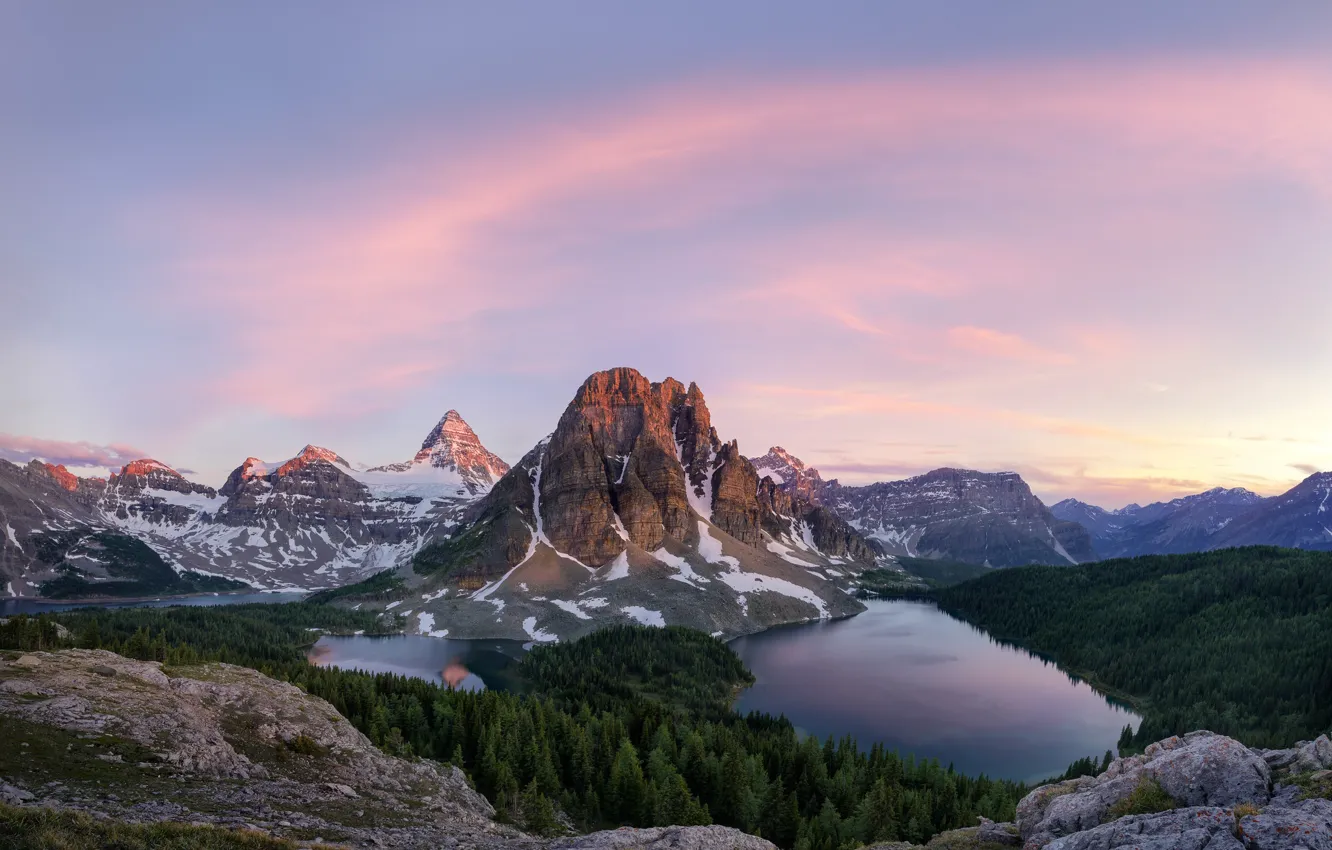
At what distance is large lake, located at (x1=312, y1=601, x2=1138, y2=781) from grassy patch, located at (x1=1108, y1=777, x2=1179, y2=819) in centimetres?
8810

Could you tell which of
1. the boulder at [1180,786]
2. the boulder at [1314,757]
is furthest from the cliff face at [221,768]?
the boulder at [1314,757]

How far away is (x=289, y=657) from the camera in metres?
154

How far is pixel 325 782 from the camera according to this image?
3800 cm

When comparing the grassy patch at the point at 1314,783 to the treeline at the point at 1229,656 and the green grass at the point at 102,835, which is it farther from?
the treeline at the point at 1229,656

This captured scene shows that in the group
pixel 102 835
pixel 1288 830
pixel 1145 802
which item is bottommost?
pixel 102 835

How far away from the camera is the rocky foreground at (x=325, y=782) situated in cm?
1919

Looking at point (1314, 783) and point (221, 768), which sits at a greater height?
point (1314, 783)

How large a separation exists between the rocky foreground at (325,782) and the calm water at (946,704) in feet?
276

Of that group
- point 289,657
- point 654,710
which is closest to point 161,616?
point 289,657

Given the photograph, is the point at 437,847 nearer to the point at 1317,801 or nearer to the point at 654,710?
the point at 1317,801

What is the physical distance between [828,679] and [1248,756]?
139601 mm

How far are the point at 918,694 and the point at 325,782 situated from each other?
130 metres

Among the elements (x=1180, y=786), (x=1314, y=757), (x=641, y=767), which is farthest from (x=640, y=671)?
(x=1314, y=757)

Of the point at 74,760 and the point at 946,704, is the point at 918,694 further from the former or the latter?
the point at 74,760
